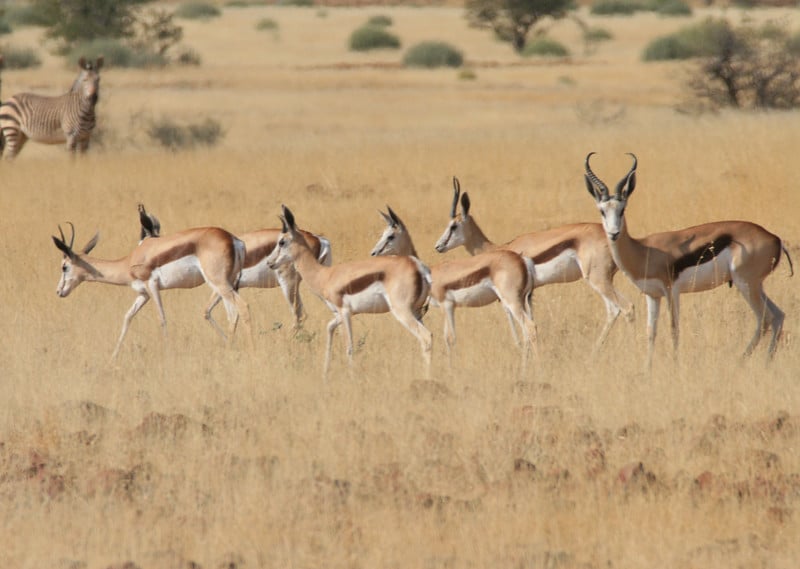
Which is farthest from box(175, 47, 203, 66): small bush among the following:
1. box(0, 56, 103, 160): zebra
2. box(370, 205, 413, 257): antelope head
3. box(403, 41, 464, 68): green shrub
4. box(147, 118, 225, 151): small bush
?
box(370, 205, 413, 257): antelope head

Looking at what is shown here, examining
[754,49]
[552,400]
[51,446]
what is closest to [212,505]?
[51,446]

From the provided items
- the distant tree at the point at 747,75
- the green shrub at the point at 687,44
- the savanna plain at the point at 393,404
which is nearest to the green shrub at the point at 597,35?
the green shrub at the point at 687,44

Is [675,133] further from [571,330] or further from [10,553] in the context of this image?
[10,553]

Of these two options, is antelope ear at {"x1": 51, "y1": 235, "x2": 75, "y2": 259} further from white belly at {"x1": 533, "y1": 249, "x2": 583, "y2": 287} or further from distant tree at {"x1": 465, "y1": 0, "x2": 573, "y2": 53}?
distant tree at {"x1": 465, "y1": 0, "x2": 573, "y2": 53}

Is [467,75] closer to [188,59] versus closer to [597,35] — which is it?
[188,59]

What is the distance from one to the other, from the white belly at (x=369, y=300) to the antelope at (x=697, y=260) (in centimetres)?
149

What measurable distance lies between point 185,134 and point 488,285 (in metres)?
13.7

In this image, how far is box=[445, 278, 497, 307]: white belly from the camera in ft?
28.0

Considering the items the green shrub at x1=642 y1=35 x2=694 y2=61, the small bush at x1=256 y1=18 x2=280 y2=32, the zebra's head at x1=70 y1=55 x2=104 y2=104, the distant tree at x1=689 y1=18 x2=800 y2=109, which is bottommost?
the zebra's head at x1=70 y1=55 x2=104 y2=104

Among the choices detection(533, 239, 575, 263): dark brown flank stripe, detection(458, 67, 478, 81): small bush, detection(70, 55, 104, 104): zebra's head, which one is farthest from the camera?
detection(458, 67, 478, 81): small bush

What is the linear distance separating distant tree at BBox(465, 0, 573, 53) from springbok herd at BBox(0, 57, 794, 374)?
39.4 m

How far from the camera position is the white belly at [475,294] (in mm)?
8539

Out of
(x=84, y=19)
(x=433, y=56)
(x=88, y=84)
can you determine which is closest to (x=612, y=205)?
(x=88, y=84)

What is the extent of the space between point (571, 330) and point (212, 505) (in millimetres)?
4370
